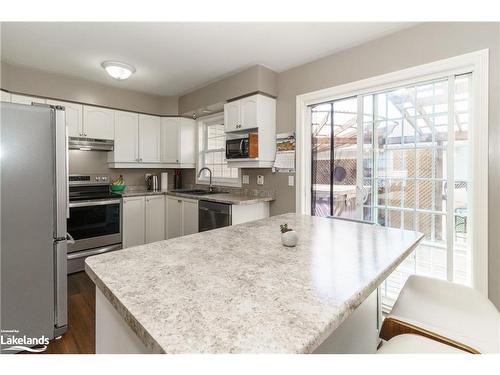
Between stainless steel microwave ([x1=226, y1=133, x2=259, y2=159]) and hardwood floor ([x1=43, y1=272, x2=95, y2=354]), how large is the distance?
7.03ft

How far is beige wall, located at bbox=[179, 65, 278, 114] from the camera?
296cm

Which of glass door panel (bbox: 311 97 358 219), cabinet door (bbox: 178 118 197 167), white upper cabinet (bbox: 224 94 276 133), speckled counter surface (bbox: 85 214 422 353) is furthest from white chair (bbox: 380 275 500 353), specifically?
cabinet door (bbox: 178 118 197 167)

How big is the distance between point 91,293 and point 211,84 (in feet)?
9.52

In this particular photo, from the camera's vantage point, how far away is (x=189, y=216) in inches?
135

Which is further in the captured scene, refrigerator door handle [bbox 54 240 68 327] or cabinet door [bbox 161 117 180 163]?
cabinet door [bbox 161 117 180 163]

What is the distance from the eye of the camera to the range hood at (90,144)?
3311mm

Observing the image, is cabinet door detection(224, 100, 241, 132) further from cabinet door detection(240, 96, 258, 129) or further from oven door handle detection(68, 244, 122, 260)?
oven door handle detection(68, 244, 122, 260)

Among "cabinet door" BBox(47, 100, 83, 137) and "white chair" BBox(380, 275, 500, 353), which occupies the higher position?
"cabinet door" BBox(47, 100, 83, 137)

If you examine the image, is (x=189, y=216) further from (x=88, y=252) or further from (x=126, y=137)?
(x=126, y=137)

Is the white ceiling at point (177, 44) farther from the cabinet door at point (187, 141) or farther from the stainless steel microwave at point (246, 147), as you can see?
the cabinet door at point (187, 141)

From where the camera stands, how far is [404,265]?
2.39 meters
